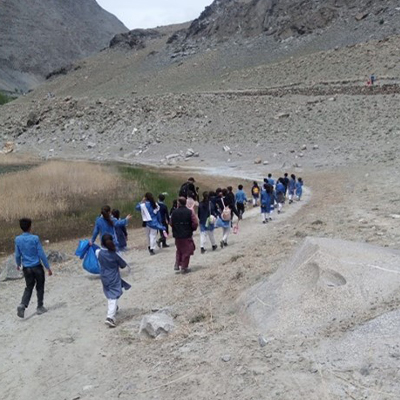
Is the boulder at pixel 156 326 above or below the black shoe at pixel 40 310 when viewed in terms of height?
above

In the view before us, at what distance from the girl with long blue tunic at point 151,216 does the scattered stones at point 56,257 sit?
231 centimetres

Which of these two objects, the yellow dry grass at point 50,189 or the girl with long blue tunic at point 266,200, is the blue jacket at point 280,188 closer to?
the girl with long blue tunic at point 266,200

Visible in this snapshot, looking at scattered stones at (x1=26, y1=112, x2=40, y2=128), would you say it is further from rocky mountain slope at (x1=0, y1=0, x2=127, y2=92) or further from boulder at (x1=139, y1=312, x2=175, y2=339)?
rocky mountain slope at (x1=0, y1=0, x2=127, y2=92)

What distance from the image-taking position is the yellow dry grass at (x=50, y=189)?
2041 cm

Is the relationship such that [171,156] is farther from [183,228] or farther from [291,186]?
[183,228]

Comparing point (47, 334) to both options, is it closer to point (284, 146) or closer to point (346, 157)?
point (346, 157)

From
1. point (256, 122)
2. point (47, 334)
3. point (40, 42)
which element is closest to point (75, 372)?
point (47, 334)

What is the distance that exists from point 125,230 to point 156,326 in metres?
4.69

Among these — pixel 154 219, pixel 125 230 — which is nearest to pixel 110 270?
pixel 125 230

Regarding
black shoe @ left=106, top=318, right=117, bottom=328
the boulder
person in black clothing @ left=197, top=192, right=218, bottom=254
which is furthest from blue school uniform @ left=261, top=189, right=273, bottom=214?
the boulder

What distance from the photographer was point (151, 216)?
1264cm

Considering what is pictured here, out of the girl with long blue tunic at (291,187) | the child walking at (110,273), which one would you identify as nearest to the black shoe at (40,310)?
the child walking at (110,273)

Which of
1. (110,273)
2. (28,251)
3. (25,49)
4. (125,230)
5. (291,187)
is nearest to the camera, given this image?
(110,273)

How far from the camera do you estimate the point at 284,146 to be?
3778cm
